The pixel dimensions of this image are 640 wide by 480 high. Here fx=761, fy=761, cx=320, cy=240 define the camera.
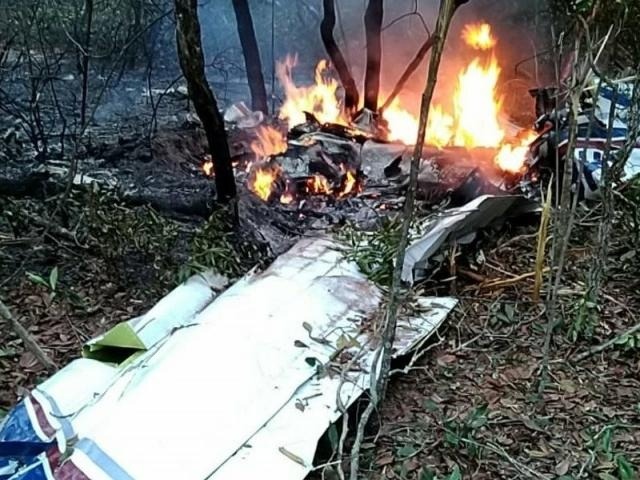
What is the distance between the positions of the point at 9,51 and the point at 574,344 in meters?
3.85

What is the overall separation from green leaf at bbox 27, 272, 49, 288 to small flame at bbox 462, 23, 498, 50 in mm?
5833

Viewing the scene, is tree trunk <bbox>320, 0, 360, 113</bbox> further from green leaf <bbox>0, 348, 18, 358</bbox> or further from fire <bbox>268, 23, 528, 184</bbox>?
green leaf <bbox>0, 348, 18, 358</bbox>

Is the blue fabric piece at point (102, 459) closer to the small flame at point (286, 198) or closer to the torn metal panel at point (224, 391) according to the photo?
the torn metal panel at point (224, 391)

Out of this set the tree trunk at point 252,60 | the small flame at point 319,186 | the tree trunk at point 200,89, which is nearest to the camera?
the tree trunk at point 200,89

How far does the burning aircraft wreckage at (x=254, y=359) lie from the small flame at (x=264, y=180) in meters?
0.01

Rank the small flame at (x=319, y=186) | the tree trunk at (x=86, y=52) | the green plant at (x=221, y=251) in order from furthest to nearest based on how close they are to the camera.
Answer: the small flame at (x=319, y=186), the tree trunk at (x=86, y=52), the green plant at (x=221, y=251)

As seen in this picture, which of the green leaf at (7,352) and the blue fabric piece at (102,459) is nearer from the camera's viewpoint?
the blue fabric piece at (102,459)

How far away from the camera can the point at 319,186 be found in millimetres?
4848

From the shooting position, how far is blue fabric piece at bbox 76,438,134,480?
2211 mm

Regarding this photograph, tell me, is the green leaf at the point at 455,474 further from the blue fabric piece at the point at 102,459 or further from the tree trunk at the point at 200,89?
the tree trunk at the point at 200,89

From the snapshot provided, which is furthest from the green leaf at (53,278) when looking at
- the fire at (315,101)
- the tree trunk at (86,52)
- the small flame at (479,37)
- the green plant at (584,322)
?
the small flame at (479,37)

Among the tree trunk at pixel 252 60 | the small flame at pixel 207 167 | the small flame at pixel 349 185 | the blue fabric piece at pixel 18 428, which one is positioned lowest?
the blue fabric piece at pixel 18 428

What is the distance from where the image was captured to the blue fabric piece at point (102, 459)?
221 cm

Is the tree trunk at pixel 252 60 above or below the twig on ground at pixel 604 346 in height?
above
